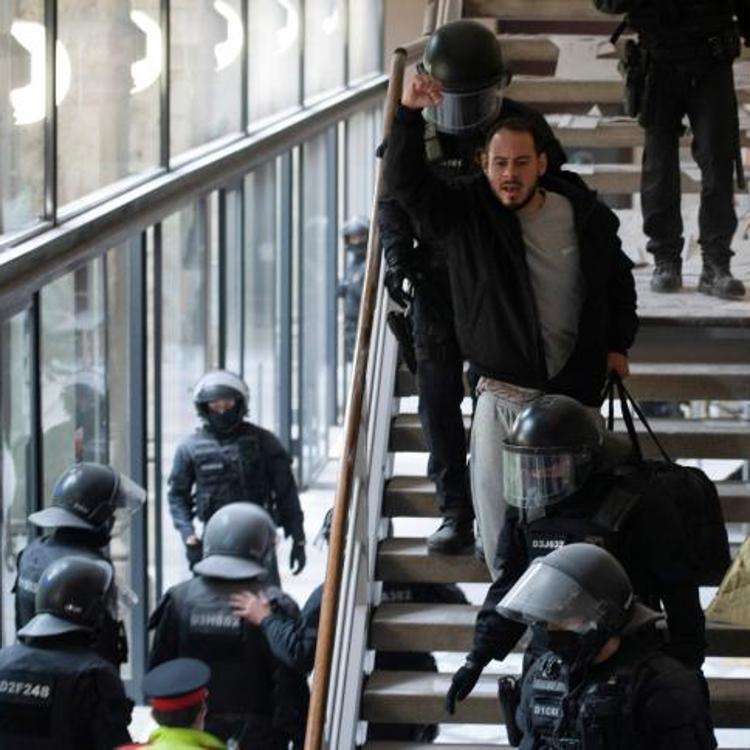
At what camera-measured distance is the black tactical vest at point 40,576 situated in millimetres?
6965

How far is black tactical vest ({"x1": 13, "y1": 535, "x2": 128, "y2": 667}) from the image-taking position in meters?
6.96

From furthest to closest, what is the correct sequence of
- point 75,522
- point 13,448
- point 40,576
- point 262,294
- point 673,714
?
point 262,294
point 13,448
point 75,522
point 40,576
point 673,714

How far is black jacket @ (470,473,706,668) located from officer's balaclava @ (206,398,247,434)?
4.32 m

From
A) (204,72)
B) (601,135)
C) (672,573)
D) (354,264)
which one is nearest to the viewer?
(672,573)

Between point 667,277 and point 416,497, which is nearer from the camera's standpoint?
point 416,497

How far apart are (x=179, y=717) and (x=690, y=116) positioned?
318 centimetres

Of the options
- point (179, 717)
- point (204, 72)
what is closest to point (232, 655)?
point (179, 717)

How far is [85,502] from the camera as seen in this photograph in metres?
7.51

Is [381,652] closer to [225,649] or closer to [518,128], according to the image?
[225,649]

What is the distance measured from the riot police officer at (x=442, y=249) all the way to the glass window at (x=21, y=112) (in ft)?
7.60

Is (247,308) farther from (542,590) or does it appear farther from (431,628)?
(542,590)

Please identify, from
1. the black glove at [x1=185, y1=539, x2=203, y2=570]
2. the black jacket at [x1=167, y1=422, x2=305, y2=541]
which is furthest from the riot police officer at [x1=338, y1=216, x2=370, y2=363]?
the black glove at [x1=185, y1=539, x2=203, y2=570]

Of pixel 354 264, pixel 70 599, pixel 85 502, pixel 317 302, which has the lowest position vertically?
pixel 317 302

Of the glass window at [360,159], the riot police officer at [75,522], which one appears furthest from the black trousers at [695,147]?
the glass window at [360,159]
